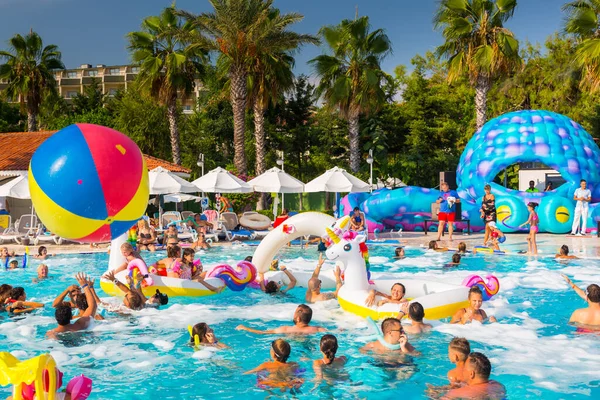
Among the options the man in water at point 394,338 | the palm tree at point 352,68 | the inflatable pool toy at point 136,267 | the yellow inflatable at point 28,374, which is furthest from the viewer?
the palm tree at point 352,68

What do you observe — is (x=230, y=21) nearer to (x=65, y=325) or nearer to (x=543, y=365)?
(x=65, y=325)

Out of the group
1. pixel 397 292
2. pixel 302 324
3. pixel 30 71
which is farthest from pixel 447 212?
pixel 30 71

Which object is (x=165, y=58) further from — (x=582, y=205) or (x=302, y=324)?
(x=302, y=324)

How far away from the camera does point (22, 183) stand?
63.5 feet

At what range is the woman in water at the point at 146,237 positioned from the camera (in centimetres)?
1727

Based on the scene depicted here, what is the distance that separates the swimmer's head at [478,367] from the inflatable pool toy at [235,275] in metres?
5.98

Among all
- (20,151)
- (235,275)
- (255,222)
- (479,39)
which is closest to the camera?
(235,275)

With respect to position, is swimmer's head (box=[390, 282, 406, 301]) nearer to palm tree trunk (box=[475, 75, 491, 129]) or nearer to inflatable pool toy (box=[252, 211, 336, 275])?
inflatable pool toy (box=[252, 211, 336, 275])

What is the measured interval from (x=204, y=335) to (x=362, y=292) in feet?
8.90

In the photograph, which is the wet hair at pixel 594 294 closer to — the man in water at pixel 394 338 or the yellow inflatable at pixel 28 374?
the man in water at pixel 394 338

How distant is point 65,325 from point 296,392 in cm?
370

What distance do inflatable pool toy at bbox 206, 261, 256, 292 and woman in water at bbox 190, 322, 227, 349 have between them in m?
3.25

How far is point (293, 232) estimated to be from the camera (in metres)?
11.0

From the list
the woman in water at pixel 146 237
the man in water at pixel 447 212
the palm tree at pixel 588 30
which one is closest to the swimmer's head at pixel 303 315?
the woman in water at pixel 146 237
